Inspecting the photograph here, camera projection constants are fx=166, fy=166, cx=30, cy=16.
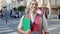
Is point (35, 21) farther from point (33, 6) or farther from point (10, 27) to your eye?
point (10, 27)

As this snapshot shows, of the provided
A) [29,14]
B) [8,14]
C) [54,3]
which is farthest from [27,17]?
[54,3]

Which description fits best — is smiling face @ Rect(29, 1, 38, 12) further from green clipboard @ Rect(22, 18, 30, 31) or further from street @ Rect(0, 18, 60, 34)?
street @ Rect(0, 18, 60, 34)

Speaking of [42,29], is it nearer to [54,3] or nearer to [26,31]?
[26,31]

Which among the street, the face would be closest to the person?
the face

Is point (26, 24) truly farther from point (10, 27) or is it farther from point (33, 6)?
point (10, 27)

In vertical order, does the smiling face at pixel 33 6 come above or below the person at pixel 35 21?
above

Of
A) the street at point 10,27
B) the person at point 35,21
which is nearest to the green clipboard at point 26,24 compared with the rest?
the person at point 35,21

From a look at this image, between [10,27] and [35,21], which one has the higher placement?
[35,21]

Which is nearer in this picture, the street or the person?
the person

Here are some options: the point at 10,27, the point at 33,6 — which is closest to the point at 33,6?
the point at 33,6

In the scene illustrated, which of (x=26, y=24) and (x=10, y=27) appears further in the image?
(x=10, y=27)

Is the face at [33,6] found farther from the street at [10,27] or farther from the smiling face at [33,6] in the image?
the street at [10,27]

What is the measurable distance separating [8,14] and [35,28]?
1.71 m

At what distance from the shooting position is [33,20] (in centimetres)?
71
